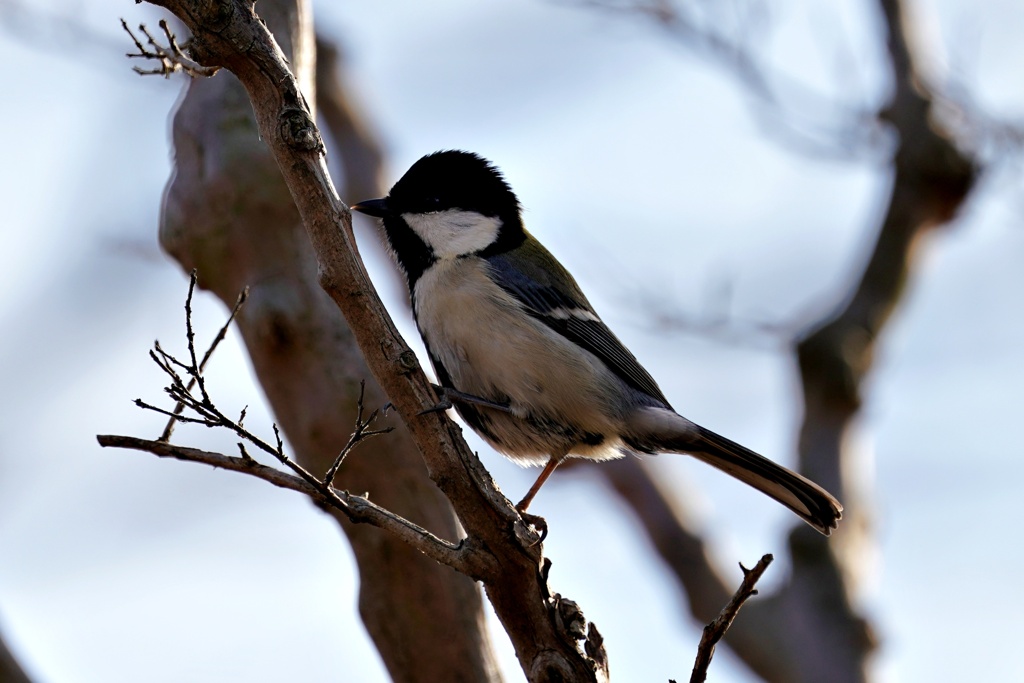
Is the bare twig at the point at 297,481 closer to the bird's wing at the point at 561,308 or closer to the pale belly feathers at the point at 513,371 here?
the pale belly feathers at the point at 513,371

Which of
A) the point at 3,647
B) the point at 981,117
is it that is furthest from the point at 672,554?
the point at 3,647

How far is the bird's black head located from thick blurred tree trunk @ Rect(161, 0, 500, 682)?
1.38ft

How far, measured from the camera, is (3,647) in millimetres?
3578

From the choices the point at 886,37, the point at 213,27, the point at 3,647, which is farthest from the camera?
the point at 886,37

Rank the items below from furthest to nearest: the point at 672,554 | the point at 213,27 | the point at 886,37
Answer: the point at 672,554, the point at 886,37, the point at 213,27

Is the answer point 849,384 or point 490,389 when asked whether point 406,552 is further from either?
point 849,384

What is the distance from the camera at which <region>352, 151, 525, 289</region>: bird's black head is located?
4723mm

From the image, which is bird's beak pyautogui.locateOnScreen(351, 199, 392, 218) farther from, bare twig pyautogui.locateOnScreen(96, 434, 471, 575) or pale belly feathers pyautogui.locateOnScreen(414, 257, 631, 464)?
bare twig pyautogui.locateOnScreen(96, 434, 471, 575)

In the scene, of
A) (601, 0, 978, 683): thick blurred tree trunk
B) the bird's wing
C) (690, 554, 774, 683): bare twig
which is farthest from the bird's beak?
(601, 0, 978, 683): thick blurred tree trunk

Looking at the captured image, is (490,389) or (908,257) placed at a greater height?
(908,257)

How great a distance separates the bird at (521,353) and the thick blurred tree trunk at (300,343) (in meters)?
0.41

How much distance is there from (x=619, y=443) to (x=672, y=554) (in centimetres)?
511

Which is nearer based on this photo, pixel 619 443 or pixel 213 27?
pixel 213 27

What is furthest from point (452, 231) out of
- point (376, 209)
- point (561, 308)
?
point (561, 308)
